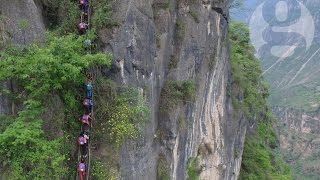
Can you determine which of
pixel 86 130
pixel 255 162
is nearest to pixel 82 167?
pixel 86 130

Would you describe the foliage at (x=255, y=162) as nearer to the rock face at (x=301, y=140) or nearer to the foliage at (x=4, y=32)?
the foliage at (x=4, y=32)

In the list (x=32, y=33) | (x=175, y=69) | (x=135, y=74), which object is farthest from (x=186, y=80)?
(x=32, y=33)

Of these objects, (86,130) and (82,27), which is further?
(82,27)

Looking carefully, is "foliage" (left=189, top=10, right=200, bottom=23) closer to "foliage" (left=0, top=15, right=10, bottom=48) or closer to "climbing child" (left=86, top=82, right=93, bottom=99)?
"climbing child" (left=86, top=82, right=93, bottom=99)

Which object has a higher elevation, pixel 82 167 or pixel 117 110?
pixel 117 110

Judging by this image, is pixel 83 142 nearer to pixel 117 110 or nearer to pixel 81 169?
pixel 81 169

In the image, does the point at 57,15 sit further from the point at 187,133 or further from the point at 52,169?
the point at 187,133
